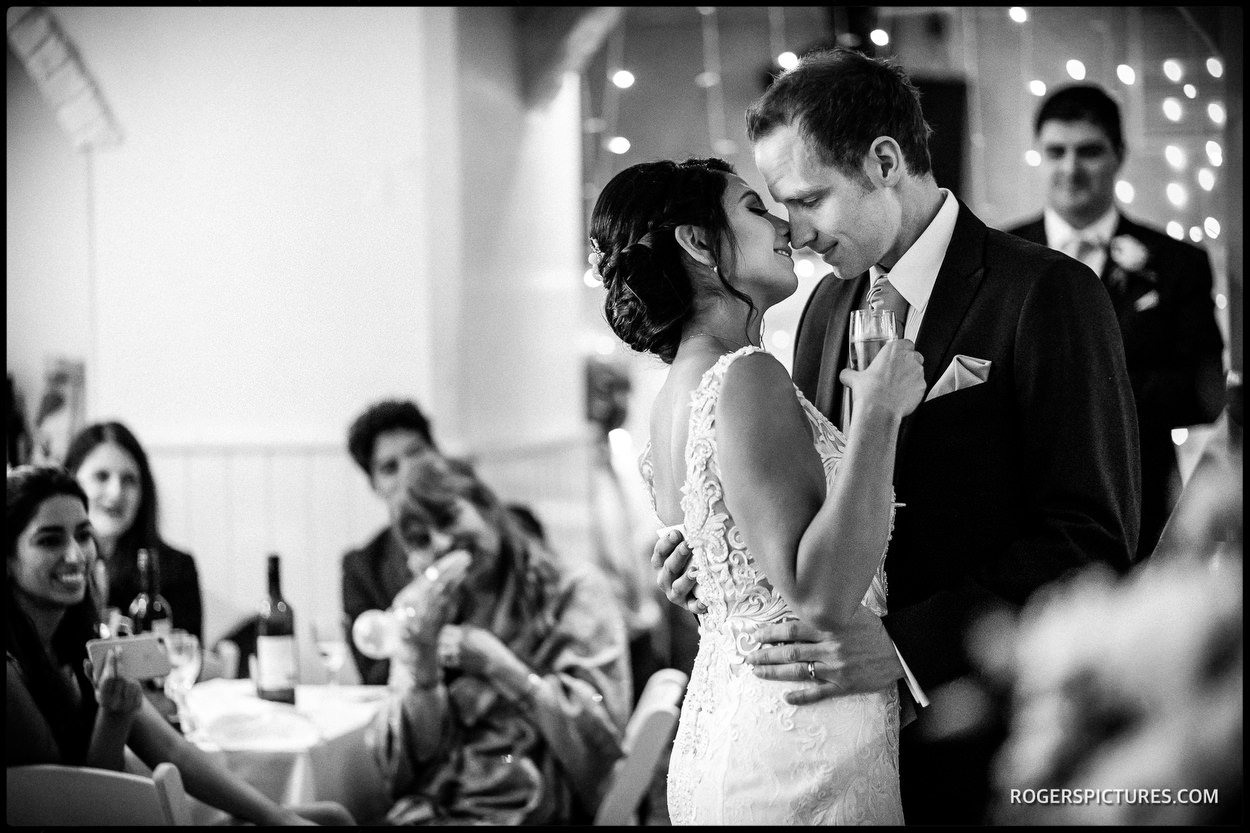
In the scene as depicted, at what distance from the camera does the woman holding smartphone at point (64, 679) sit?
277 centimetres

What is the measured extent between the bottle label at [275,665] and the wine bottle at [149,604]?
0.25m

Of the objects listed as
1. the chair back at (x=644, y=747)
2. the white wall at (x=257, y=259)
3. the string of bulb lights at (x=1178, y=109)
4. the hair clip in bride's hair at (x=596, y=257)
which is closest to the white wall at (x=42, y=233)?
the white wall at (x=257, y=259)

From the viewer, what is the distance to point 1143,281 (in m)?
3.13

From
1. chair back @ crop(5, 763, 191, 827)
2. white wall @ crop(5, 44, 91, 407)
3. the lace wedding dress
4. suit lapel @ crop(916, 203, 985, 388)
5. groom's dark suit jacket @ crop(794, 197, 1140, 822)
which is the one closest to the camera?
the lace wedding dress

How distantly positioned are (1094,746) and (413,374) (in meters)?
2.41

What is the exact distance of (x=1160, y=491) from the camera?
9.57ft

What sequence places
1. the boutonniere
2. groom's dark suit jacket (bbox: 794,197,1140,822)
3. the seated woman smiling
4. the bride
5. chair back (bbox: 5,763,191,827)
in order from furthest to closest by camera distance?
the seated woman smiling
the boutonniere
chair back (bbox: 5,763,191,827)
groom's dark suit jacket (bbox: 794,197,1140,822)
the bride

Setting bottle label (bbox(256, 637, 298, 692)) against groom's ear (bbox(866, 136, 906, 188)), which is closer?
groom's ear (bbox(866, 136, 906, 188))

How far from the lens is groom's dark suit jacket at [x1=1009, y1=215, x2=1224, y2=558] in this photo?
3.04m

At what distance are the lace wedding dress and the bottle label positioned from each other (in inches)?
66.0

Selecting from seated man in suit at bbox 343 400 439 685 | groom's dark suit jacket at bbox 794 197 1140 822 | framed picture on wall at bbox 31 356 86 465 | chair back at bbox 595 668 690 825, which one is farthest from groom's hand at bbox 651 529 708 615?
framed picture on wall at bbox 31 356 86 465

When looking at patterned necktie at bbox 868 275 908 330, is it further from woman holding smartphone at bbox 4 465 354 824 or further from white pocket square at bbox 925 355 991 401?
woman holding smartphone at bbox 4 465 354 824

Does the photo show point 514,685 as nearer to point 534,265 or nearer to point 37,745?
point 37,745

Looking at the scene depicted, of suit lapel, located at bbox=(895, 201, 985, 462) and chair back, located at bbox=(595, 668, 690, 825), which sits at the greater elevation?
suit lapel, located at bbox=(895, 201, 985, 462)
